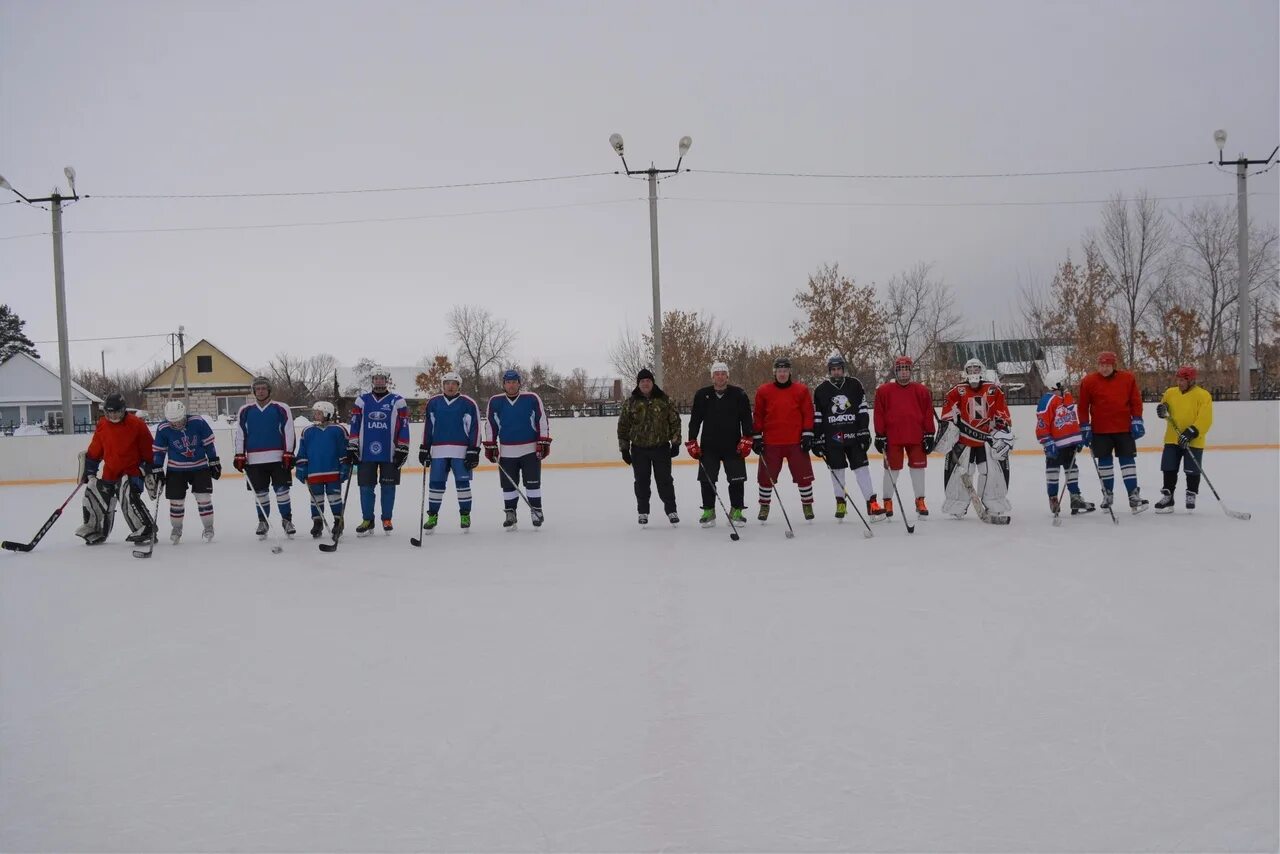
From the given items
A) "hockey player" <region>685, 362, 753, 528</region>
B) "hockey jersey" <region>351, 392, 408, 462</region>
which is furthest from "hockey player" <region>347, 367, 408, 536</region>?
"hockey player" <region>685, 362, 753, 528</region>

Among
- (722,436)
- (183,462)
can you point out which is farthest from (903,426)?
(183,462)

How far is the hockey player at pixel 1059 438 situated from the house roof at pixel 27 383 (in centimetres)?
4325

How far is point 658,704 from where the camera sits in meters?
3.03

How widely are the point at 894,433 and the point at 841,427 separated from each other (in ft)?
1.55

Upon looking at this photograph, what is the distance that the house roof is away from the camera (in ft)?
132

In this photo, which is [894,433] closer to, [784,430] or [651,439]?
[784,430]

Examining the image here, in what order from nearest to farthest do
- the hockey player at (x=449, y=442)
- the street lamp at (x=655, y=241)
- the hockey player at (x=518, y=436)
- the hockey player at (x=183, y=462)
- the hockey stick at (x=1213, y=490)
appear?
the hockey stick at (x=1213, y=490), the hockey player at (x=183, y=462), the hockey player at (x=449, y=442), the hockey player at (x=518, y=436), the street lamp at (x=655, y=241)

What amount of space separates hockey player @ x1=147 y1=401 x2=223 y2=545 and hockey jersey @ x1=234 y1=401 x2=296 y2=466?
25 cm

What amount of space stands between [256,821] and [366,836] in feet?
1.04

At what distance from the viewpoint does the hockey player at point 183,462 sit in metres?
7.31

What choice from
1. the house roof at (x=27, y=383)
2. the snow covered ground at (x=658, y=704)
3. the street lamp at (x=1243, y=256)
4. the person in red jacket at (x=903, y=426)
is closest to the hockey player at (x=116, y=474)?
the snow covered ground at (x=658, y=704)

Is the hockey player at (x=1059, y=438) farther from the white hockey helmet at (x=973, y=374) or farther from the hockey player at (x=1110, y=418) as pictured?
the white hockey helmet at (x=973, y=374)

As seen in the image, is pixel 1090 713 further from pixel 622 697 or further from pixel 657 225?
pixel 657 225

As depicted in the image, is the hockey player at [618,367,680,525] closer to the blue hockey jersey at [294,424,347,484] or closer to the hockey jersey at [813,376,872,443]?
the hockey jersey at [813,376,872,443]
